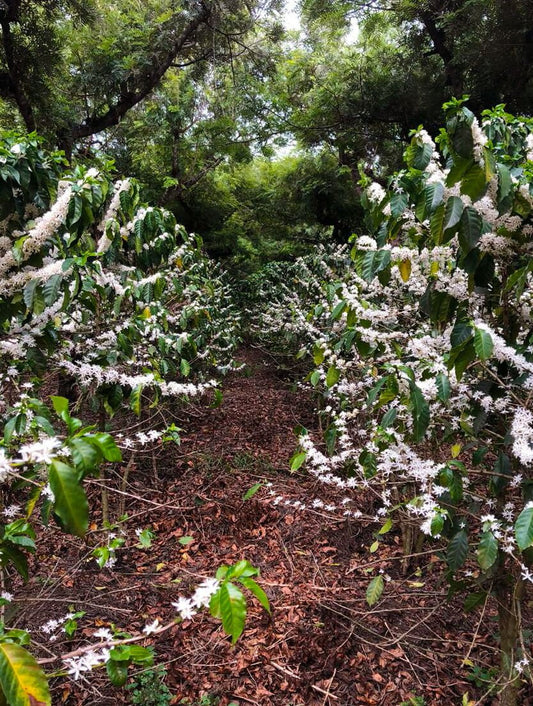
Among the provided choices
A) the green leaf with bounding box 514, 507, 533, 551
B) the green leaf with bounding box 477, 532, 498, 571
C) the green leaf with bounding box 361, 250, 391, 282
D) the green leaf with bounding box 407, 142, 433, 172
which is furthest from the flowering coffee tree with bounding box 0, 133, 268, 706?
the green leaf with bounding box 407, 142, 433, 172

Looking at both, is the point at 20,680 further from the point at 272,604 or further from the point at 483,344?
the point at 272,604

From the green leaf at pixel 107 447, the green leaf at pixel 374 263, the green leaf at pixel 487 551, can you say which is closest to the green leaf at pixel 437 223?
the green leaf at pixel 374 263

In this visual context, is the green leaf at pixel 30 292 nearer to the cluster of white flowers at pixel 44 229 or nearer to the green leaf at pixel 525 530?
the cluster of white flowers at pixel 44 229

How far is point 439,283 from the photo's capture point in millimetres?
1973

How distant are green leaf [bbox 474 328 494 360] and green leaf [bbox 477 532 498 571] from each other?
2.16 ft

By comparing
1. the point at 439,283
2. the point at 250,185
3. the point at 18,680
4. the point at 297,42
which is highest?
the point at 297,42

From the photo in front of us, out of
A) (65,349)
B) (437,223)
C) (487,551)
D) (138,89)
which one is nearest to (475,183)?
(437,223)

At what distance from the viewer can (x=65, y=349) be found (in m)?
2.63

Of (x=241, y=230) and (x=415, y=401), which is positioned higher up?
(x=241, y=230)

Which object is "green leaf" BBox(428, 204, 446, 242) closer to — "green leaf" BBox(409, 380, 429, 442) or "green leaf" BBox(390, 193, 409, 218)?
"green leaf" BBox(390, 193, 409, 218)

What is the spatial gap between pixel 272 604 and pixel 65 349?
2.07 meters

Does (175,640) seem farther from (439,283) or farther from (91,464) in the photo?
(439,283)

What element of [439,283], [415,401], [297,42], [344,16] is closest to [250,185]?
[297,42]

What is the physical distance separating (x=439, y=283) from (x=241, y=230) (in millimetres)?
8045
